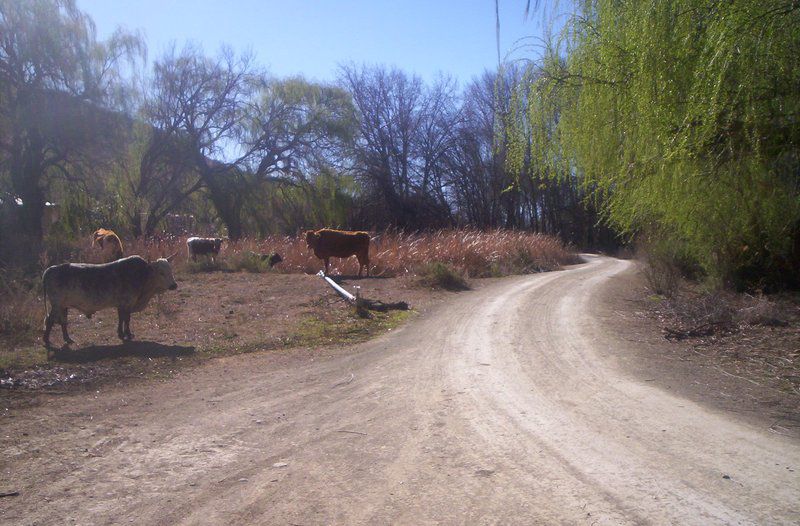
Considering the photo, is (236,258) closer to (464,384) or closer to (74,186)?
(74,186)

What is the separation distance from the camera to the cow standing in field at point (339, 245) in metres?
21.5

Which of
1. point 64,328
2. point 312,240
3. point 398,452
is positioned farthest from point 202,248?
point 398,452

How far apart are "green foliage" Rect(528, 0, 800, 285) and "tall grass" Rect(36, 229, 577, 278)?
9.82m

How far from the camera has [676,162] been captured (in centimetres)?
972

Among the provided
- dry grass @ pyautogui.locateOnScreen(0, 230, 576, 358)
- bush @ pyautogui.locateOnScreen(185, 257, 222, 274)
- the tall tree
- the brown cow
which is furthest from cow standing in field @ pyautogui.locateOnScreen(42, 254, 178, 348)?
the tall tree

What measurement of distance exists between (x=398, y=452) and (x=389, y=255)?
17.5m

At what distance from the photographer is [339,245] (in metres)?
21.5

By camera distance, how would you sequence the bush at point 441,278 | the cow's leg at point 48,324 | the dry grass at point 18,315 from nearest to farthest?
1. the cow's leg at point 48,324
2. the dry grass at point 18,315
3. the bush at point 441,278

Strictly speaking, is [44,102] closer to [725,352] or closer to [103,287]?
[103,287]

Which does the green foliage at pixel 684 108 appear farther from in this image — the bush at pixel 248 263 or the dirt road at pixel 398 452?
the bush at pixel 248 263

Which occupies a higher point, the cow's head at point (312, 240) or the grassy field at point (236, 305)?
the cow's head at point (312, 240)

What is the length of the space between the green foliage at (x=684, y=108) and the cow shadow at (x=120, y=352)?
6554mm

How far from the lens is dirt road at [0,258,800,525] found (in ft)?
15.1

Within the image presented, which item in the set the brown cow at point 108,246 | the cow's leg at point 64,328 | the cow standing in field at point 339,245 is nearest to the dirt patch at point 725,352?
the cow's leg at point 64,328
